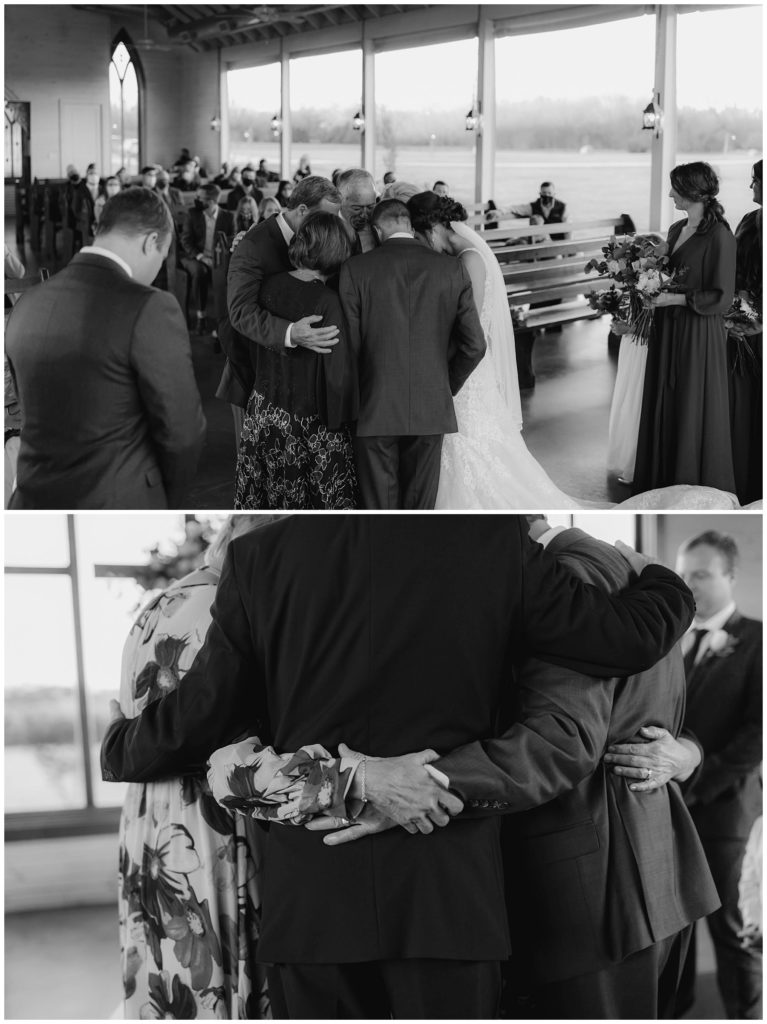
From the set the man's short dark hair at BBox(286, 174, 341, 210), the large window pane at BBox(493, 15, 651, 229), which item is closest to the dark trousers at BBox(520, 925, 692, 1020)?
the man's short dark hair at BBox(286, 174, 341, 210)

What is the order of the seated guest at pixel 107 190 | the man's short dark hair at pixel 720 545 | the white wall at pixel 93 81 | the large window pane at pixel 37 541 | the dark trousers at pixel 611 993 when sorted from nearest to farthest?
1. the dark trousers at pixel 611 993
2. the large window pane at pixel 37 541
3. the man's short dark hair at pixel 720 545
4. the seated guest at pixel 107 190
5. the white wall at pixel 93 81

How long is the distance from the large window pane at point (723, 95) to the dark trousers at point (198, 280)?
6.39 metres

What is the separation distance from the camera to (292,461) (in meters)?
3.34

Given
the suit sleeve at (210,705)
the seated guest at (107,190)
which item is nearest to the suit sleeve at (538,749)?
the suit sleeve at (210,705)

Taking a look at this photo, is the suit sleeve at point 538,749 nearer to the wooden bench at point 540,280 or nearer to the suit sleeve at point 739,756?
the suit sleeve at point 739,756

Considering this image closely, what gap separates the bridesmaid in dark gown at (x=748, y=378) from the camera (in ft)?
14.0

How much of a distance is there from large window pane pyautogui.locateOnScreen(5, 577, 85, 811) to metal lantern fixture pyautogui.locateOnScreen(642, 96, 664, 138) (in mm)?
10678

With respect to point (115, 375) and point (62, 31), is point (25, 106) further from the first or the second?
point (115, 375)

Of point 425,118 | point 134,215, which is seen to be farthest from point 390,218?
point 425,118

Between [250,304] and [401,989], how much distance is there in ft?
6.87

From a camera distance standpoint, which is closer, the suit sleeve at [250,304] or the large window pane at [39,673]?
the large window pane at [39,673]

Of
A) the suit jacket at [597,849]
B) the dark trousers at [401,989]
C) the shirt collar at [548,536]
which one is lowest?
the dark trousers at [401,989]

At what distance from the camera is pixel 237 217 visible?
7.44 metres

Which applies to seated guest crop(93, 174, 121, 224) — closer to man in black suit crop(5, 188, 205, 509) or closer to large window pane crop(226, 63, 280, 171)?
man in black suit crop(5, 188, 205, 509)
